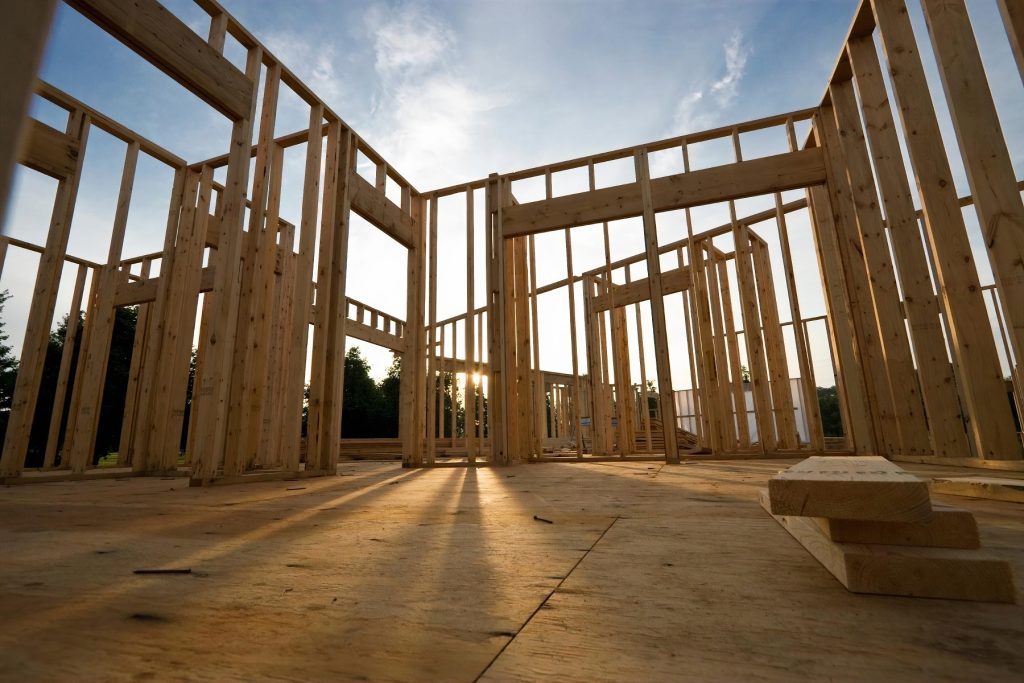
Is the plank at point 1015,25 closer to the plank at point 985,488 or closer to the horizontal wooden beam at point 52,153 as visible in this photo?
the plank at point 985,488

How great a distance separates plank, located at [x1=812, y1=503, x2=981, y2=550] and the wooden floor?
0.14 metres

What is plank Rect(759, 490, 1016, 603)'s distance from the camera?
3.71 ft

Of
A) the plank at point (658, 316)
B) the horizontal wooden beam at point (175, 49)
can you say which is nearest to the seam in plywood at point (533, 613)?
the plank at point (658, 316)

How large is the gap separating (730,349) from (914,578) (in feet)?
31.7

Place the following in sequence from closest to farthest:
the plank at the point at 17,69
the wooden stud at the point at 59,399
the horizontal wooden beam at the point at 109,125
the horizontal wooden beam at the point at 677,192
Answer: the plank at the point at 17,69, the horizontal wooden beam at the point at 109,125, the horizontal wooden beam at the point at 677,192, the wooden stud at the point at 59,399

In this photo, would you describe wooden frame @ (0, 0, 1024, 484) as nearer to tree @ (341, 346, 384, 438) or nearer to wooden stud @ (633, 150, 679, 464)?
wooden stud @ (633, 150, 679, 464)

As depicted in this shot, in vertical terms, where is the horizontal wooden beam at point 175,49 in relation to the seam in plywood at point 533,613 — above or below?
above

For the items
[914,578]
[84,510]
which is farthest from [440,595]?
[84,510]

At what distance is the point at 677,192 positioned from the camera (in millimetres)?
7035

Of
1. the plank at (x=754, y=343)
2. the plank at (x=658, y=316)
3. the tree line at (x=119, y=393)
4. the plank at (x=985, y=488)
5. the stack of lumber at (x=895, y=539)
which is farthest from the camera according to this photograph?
the tree line at (x=119, y=393)

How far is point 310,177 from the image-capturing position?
5.79 m

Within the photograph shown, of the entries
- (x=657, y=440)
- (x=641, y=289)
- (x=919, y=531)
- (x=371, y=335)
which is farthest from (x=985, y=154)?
(x=371, y=335)

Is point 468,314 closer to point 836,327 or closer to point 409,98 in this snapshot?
point 409,98

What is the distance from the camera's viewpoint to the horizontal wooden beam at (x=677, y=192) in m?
6.68
